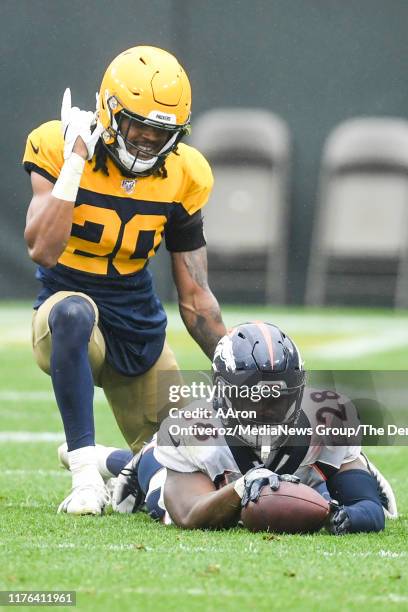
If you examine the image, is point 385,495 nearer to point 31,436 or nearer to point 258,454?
point 258,454

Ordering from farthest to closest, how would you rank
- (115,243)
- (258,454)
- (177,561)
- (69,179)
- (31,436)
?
(31,436) → (115,243) → (69,179) → (258,454) → (177,561)

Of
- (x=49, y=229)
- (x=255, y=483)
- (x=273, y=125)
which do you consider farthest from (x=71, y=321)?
(x=273, y=125)

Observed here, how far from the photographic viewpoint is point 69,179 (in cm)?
399

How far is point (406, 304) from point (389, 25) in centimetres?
273

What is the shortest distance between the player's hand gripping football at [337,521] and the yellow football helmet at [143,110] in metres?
1.33

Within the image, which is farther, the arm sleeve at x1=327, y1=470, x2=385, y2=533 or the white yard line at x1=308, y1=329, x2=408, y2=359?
the white yard line at x1=308, y1=329, x2=408, y2=359

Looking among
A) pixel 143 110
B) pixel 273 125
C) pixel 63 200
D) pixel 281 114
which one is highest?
pixel 281 114

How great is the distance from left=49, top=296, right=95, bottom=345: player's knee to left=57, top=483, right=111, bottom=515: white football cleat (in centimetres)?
47

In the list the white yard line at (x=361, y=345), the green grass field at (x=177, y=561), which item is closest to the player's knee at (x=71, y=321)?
the green grass field at (x=177, y=561)

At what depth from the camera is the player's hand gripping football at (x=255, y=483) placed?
337cm

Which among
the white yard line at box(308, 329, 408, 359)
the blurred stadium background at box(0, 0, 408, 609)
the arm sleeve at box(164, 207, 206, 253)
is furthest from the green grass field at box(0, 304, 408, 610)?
the blurred stadium background at box(0, 0, 408, 609)

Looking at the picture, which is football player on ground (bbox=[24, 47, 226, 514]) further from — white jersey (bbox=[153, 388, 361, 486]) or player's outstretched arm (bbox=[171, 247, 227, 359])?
white jersey (bbox=[153, 388, 361, 486])

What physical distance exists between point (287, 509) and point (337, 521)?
0.20 metres

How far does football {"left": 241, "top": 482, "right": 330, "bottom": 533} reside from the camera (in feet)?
11.1
